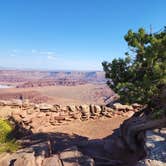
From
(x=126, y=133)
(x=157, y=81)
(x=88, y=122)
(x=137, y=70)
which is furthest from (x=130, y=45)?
(x=88, y=122)

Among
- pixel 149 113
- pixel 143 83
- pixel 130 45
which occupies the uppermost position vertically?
pixel 130 45

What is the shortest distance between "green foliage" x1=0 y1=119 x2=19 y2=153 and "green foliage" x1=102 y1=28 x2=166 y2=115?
5411mm

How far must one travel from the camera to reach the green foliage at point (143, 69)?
8.11 metres

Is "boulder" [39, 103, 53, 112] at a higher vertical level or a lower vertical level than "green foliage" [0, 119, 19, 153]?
higher

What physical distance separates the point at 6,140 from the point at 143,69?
7.27 m

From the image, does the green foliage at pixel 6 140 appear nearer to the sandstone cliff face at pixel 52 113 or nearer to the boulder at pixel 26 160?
the boulder at pixel 26 160

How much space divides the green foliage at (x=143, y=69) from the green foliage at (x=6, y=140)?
17.8ft

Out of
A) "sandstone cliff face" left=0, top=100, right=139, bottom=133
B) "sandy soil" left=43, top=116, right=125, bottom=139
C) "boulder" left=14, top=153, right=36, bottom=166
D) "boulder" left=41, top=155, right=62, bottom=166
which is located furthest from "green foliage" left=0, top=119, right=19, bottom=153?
"sandy soil" left=43, top=116, right=125, bottom=139

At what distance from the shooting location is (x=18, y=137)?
42.9 ft

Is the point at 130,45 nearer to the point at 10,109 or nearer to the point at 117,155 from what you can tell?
the point at 117,155

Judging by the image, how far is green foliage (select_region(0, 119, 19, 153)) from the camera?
1075 centimetres

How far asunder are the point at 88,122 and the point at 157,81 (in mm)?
9725

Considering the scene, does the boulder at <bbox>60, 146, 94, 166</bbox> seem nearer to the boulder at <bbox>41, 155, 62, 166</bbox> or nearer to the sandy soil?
the boulder at <bbox>41, 155, 62, 166</bbox>

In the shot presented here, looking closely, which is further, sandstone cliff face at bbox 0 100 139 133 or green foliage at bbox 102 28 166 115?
sandstone cliff face at bbox 0 100 139 133
